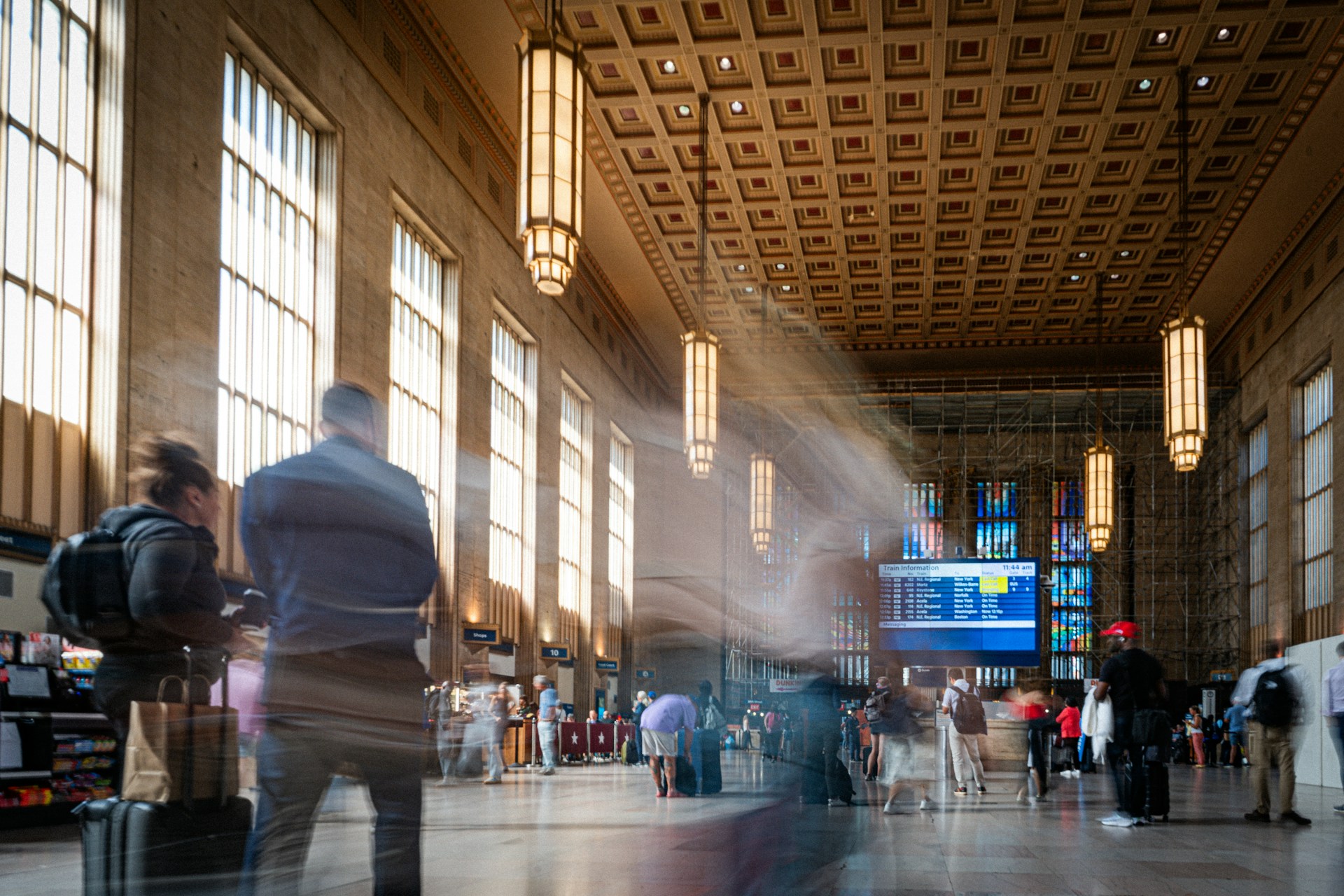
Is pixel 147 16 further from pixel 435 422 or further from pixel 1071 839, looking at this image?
pixel 1071 839

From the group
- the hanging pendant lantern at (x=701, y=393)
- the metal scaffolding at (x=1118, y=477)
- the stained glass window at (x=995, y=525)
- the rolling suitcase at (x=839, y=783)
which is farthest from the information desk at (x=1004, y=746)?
the stained glass window at (x=995, y=525)

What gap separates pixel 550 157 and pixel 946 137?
1161cm

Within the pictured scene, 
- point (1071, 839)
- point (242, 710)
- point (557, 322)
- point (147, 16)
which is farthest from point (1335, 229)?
point (242, 710)

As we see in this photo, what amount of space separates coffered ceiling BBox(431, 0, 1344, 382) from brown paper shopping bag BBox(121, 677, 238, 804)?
12.9 m

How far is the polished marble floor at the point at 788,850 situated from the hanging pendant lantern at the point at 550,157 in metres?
3.69

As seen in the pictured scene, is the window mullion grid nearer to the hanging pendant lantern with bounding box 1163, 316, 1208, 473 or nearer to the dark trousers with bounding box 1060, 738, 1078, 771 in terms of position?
the hanging pendant lantern with bounding box 1163, 316, 1208, 473

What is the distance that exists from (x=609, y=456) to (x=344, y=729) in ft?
85.9

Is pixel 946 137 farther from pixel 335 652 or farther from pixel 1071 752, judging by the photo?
pixel 335 652

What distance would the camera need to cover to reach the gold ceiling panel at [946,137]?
15.4 m

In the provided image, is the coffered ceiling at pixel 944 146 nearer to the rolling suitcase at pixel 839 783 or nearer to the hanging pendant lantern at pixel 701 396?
the hanging pendant lantern at pixel 701 396

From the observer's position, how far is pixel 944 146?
18719 millimetres

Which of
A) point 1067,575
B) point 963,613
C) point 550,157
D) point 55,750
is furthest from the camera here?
point 1067,575

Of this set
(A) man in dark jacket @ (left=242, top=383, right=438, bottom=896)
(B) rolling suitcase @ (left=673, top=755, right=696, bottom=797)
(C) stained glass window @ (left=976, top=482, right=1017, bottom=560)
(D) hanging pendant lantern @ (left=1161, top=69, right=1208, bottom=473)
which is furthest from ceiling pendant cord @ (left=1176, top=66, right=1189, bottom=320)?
(C) stained glass window @ (left=976, top=482, right=1017, bottom=560)

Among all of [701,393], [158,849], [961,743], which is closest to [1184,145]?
[701,393]
